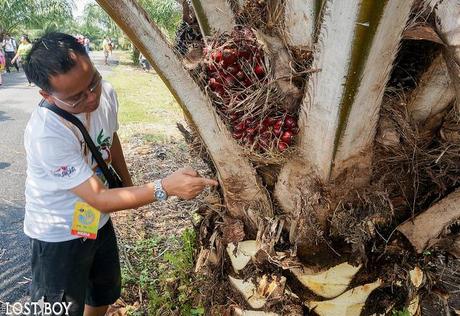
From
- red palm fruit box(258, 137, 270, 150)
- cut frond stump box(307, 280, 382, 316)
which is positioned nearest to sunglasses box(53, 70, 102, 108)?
red palm fruit box(258, 137, 270, 150)

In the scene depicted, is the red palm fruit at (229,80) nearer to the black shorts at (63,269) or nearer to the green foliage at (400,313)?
the black shorts at (63,269)

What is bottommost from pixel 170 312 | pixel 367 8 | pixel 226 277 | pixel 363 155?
pixel 170 312

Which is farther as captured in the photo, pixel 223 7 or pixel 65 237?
pixel 65 237

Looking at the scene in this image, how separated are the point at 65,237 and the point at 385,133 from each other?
4.94 ft

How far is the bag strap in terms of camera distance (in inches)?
68.4

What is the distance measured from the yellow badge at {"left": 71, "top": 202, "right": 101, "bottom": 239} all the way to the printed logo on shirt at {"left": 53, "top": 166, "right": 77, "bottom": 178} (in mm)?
211

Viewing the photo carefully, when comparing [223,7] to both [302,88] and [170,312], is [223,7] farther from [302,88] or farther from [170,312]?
[170,312]

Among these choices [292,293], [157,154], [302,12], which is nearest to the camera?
[302,12]

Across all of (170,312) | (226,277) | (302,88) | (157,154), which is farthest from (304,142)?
(157,154)

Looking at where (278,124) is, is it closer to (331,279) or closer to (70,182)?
(331,279)

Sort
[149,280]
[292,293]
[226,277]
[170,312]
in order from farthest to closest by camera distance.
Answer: [149,280], [170,312], [226,277], [292,293]

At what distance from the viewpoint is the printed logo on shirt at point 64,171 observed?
1715mm

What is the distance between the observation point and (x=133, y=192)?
5.69 feet

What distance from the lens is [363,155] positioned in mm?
1520
